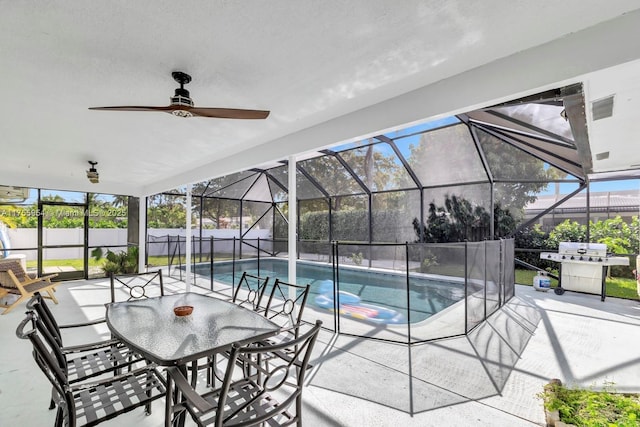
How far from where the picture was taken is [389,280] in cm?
782

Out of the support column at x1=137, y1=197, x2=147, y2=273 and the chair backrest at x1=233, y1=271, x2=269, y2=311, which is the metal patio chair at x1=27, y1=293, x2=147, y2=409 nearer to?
the chair backrest at x1=233, y1=271, x2=269, y2=311

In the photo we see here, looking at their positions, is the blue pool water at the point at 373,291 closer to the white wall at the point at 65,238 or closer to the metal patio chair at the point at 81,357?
the white wall at the point at 65,238

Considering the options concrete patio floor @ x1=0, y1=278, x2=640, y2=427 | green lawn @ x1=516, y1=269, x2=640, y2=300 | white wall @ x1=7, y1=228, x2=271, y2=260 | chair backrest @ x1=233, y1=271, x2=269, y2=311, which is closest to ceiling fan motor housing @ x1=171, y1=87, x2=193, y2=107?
chair backrest @ x1=233, y1=271, x2=269, y2=311

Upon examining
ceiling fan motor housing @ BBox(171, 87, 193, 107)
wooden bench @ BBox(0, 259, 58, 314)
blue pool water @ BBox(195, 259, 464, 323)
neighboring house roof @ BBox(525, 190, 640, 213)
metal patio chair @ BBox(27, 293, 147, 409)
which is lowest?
blue pool water @ BBox(195, 259, 464, 323)

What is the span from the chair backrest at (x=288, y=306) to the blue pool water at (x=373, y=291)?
111 cm

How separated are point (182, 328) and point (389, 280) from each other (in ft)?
21.2

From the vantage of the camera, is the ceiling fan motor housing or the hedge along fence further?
the hedge along fence

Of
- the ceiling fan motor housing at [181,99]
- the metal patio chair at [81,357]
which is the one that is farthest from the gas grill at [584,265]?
the metal patio chair at [81,357]

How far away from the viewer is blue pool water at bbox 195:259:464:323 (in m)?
5.40

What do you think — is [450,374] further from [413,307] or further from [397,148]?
[397,148]

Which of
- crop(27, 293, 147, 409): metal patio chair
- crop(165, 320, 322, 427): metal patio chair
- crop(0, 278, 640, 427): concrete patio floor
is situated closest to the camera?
crop(165, 320, 322, 427): metal patio chair

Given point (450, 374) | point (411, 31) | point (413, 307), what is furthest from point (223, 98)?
point (413, 307)

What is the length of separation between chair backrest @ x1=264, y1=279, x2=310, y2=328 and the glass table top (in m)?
0.35

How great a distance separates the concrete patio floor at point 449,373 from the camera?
2.20 m
